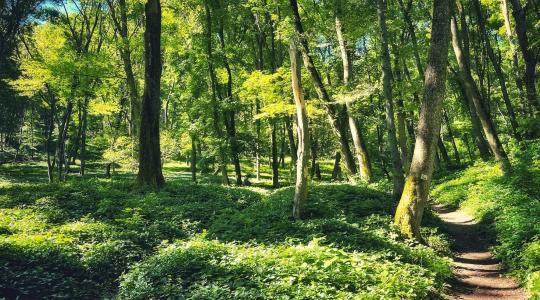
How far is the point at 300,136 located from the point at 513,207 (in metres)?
6.64

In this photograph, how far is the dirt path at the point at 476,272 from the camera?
7980mm

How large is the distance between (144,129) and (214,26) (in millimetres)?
12420

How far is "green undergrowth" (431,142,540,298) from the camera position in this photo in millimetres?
8398

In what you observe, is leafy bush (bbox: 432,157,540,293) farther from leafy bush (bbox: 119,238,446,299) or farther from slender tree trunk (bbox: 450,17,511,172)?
leafy bush (bbox: 119,238,446,299)

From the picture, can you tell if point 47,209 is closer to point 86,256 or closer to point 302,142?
point 86,256

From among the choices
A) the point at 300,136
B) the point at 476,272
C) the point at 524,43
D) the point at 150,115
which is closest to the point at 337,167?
the point at 150,115

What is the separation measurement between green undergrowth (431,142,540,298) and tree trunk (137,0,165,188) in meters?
13.8

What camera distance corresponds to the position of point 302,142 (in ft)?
40.6

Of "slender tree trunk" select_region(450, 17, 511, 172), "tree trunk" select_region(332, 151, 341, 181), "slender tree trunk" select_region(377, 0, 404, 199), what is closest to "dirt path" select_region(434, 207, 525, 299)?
"slender tree trunk" select_region(377, 0, 404, 199)

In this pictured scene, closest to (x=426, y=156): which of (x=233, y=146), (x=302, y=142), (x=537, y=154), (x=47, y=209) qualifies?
(x=302, y=142)

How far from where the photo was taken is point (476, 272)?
9.20m

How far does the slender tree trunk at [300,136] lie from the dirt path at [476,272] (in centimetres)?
470

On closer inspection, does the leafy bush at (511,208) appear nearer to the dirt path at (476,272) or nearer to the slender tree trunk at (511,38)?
the dirt path at (476,272)

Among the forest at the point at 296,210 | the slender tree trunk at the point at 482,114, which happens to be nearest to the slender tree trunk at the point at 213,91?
the forest at the point at 296,210
